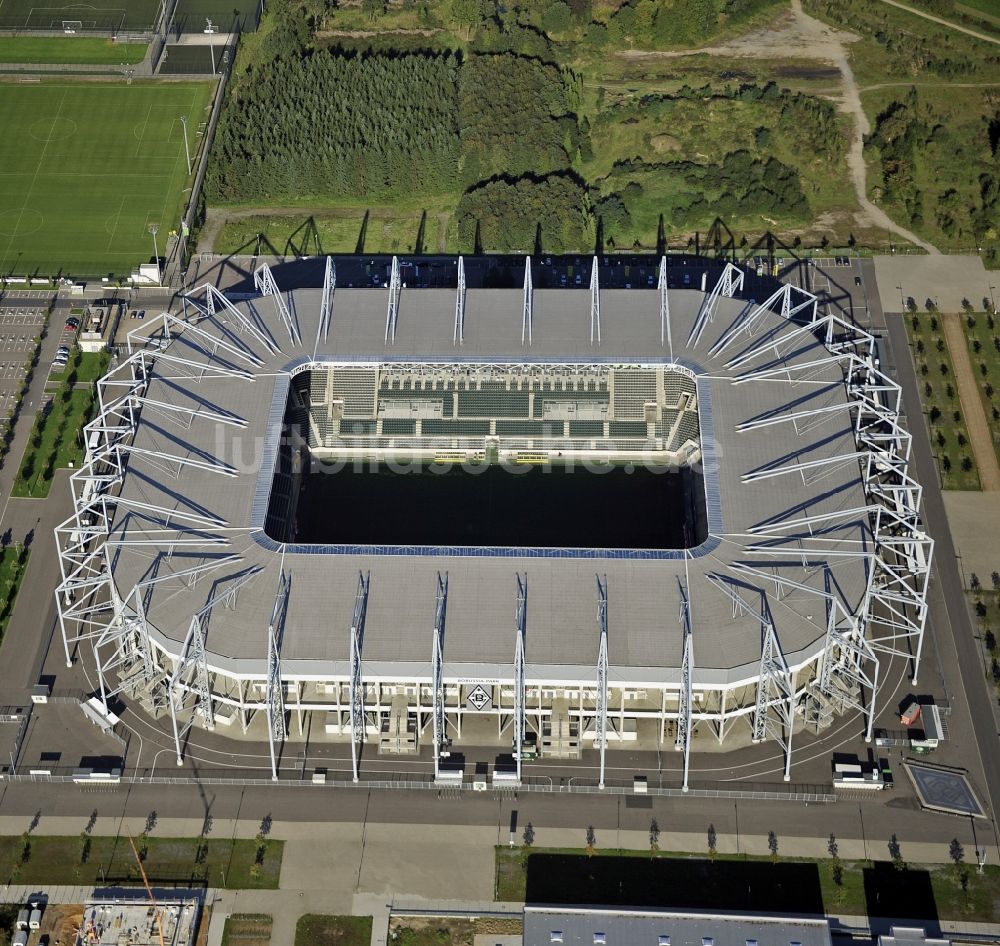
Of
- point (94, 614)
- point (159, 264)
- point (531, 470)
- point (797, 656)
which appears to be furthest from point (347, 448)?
point (797, 656)

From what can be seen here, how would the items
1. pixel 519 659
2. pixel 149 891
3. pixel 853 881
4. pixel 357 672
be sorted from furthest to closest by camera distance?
1. pixel 357 672
2. pixel 519 659
3. pixel 149 891
4. pixel 853 881

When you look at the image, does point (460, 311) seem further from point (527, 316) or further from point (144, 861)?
point (144, 861)

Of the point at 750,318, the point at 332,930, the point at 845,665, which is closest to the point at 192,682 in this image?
the point at 332,930

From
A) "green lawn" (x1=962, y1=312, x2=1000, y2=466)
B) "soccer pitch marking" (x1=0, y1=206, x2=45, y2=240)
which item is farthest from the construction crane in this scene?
"green lawn" (x1=962, y1=312, x2=1000, y2=466)

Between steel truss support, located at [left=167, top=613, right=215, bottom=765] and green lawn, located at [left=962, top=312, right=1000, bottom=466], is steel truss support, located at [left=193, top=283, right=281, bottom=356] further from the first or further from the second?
green lawn, located at [left=962, top=312, right=1000, bottom=466]

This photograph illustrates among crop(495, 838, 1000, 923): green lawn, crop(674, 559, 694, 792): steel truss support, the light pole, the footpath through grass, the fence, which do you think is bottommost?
crop(495, 838, 1000, 923): green lawn
